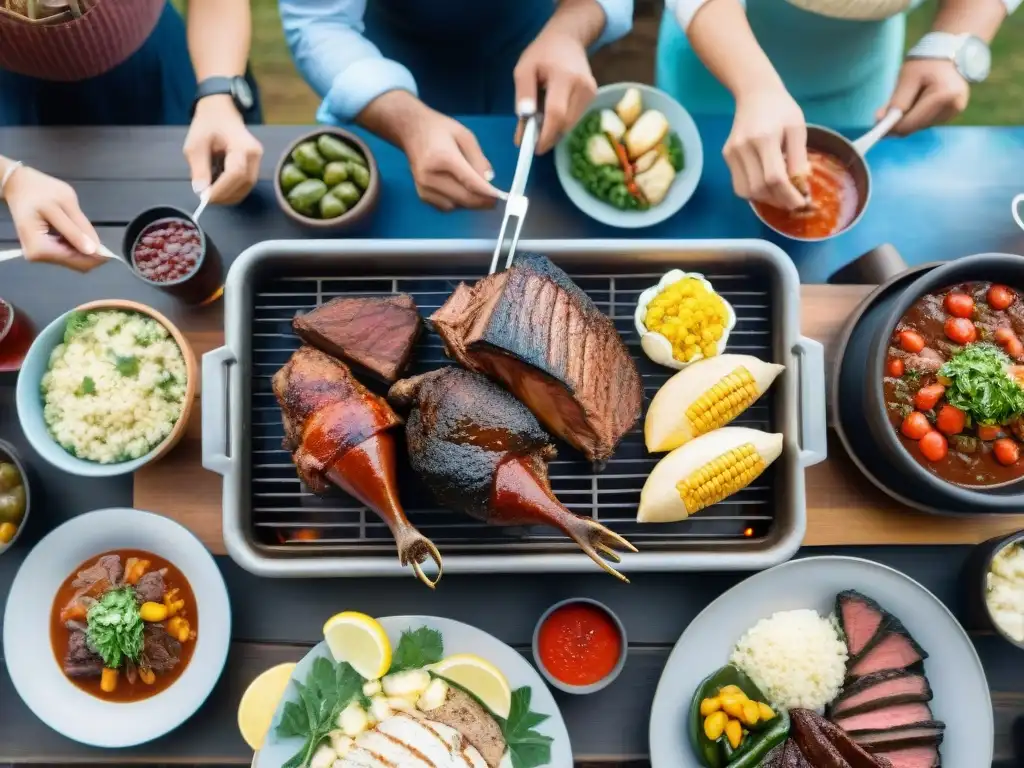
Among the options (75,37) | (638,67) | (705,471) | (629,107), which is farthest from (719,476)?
(638,67)

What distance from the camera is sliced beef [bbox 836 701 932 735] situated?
6.45ft

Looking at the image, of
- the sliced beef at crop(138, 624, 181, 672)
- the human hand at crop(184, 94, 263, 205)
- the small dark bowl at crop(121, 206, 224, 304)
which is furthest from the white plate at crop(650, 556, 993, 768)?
the human hand at crop(184, 94, 263, 205)

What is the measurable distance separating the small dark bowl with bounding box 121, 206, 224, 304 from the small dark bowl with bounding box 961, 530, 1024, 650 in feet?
7.75

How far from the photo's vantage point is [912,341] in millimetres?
1861

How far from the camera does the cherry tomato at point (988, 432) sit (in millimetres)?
1833

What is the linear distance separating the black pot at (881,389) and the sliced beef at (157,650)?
201cm

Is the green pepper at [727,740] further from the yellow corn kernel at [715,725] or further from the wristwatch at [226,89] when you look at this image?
the wristwatch at [226,89]

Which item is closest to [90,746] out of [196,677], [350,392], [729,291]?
[196,677]

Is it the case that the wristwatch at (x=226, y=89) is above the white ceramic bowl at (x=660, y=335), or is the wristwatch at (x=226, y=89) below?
above

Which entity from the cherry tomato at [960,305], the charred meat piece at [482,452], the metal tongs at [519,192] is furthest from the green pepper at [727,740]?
the metal tongs at [519,192]

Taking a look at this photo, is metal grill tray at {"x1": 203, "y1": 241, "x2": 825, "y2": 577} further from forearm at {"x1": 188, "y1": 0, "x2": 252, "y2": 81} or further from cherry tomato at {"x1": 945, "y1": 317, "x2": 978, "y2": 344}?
forearm at {"x1": 188, "y1": 0, "x2": 252, "y2": 81}

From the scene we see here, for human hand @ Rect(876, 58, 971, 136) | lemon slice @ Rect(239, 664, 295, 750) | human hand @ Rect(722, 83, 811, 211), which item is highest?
human hand @ Rect(876, 58, 971, 136)

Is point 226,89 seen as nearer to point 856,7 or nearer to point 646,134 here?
point 646,134

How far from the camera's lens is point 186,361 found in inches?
80.5
